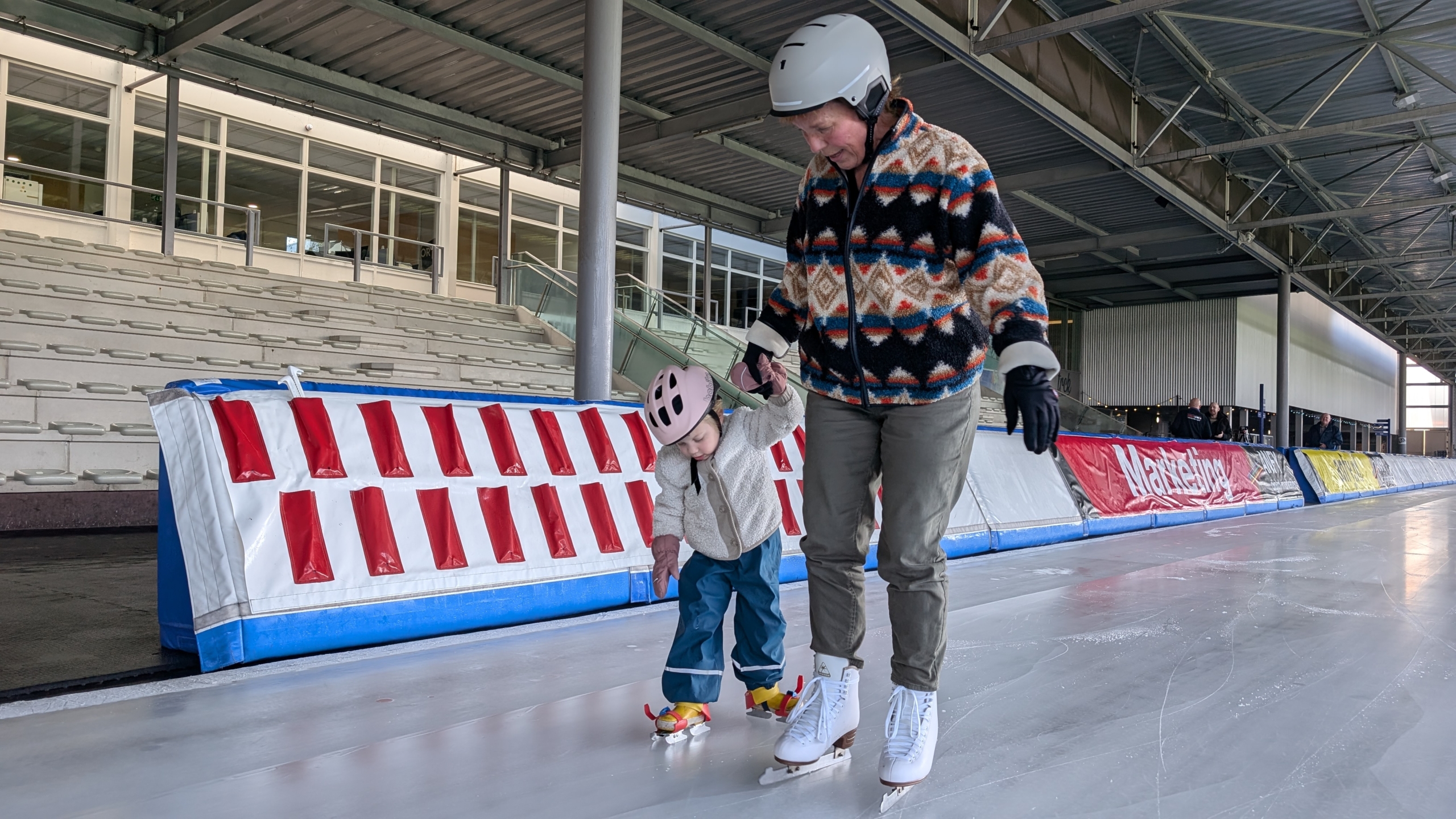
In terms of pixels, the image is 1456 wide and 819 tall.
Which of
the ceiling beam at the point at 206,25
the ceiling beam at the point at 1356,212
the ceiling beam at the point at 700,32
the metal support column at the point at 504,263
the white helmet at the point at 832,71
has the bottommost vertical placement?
the white helmet at the point at 832,71

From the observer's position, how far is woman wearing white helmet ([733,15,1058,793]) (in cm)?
200

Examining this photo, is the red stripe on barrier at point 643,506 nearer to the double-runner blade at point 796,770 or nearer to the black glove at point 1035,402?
the double-runner blade at point 796,770

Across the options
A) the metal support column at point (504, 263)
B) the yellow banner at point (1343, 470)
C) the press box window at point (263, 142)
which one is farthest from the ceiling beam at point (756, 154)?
the yellow banner at point (1343, 470)

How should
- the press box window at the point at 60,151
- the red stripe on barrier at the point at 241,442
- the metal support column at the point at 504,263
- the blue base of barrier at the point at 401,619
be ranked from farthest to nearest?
the metal support column at the point at 504,263 → the press box window at the point at 60,151 → the red stripe on barrier at the point at 241,442 → the blue base of barrier at the point at 401,619

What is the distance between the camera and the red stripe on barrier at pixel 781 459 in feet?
18.6

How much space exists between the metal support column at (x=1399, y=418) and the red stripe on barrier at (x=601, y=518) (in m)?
52.4

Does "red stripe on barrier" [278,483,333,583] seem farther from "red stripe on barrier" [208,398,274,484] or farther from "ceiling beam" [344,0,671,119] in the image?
"ceiling beam" [344,0,671,119]

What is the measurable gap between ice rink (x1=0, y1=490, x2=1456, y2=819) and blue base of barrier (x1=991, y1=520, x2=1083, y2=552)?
286cm

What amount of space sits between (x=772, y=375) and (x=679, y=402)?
25cm

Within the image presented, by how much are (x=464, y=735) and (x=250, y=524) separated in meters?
1.40

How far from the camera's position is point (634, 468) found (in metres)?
4.81

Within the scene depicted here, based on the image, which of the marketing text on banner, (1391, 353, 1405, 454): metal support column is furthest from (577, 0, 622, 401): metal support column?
(1391, 353, 1405, 454): metal support column

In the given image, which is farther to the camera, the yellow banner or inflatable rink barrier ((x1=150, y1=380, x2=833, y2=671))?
the yellow banner

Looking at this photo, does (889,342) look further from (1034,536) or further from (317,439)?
(1034,536)
